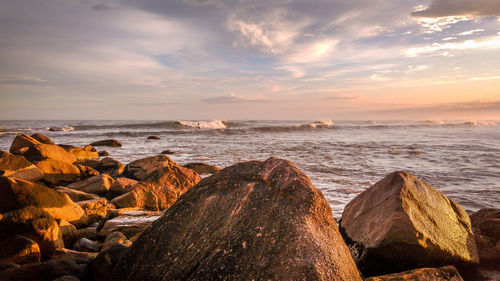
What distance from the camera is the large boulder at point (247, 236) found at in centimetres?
186

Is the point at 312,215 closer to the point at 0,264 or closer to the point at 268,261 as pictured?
the point at 268,261

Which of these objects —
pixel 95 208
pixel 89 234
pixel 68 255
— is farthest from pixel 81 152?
pixel 68 255

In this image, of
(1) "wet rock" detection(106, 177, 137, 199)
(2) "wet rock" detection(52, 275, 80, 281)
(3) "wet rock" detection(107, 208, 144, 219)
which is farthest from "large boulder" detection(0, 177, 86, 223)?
(2) "wet rock" detection(52, 275, 80, 281)

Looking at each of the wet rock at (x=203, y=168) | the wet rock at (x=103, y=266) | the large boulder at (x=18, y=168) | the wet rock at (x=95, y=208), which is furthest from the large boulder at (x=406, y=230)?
the large boulder at (x=18, y=168)

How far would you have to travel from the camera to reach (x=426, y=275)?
92.7 inches

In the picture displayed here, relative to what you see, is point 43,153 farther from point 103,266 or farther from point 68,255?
point 103,266

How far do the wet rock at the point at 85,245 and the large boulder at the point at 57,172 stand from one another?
4.59m

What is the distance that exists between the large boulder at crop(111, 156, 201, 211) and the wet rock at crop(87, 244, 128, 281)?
2.45 meters

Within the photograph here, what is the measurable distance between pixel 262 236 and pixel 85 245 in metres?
2.56

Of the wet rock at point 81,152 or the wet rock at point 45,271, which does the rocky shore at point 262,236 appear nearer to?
the wet rock at point 45,271

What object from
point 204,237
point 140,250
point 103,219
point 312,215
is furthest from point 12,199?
point 312,215

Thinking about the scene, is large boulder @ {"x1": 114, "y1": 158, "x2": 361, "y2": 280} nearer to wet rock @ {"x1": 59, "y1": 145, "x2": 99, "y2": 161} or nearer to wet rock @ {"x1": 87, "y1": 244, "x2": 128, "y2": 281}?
wet rock @ {"x1": 87, "y1": 244, "x2": 128, "y2": 281}

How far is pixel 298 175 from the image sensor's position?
2387mm

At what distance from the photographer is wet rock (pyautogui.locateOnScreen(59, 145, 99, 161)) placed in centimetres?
1085
